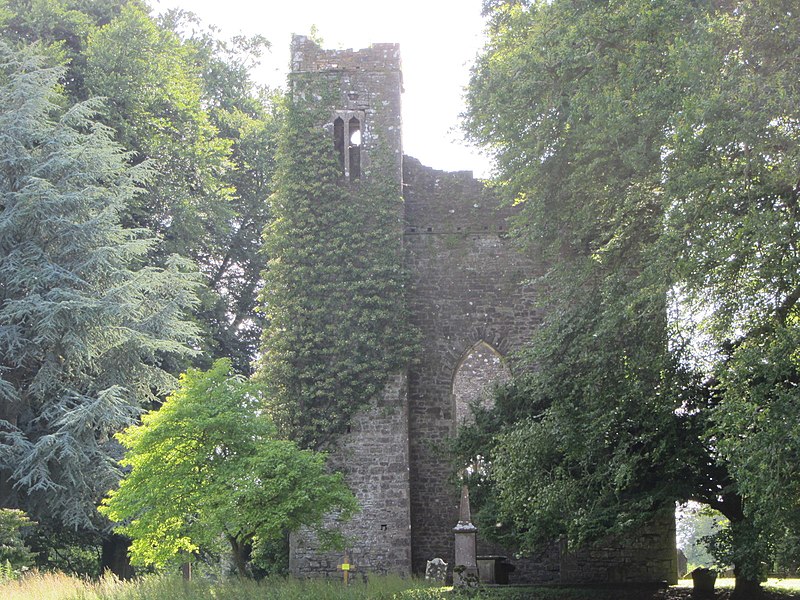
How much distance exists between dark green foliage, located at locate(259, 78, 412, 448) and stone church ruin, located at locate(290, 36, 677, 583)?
0.35 meters

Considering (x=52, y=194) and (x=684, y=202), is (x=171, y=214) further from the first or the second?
(x=684, y=202)

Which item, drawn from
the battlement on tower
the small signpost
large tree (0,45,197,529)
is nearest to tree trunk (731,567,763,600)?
the small signpost

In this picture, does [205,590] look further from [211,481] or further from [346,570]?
[346,570]

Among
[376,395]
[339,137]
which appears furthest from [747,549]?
[339,137]

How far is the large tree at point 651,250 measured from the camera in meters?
10.8

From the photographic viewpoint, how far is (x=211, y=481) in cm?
1520

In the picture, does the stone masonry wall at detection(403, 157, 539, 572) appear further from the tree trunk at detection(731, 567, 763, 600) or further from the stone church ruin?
the tree trunk at detection(731, 567, 763, 600)

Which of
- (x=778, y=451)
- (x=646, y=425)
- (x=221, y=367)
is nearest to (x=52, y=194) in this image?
(x=221, y=367)

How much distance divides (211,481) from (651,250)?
7.18 m

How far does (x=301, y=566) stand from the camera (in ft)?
62.2

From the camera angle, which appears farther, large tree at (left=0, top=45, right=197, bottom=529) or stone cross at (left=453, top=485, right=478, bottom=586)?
large tree at (left=0, top=45, right=197, bottom=529)

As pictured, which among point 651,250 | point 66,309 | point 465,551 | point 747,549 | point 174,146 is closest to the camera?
point 651,250

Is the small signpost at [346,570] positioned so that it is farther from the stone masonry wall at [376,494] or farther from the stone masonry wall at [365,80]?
the stone masonry wall at [365,80]

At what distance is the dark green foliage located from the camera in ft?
64.1
